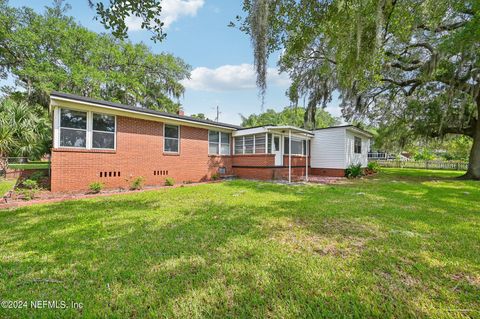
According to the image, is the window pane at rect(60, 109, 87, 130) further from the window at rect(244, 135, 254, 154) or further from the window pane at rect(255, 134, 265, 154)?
the window pane at rect(255, 134, 265, 154)

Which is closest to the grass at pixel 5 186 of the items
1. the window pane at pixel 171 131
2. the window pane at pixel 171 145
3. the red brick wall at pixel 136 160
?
the red brick wall at pixel 136 160

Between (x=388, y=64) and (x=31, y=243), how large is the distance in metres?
12.4

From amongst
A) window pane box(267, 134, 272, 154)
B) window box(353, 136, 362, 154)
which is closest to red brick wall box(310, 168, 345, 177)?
window box(353, 136, 362, 154)

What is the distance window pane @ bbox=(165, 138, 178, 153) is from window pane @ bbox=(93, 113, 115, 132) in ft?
7.67

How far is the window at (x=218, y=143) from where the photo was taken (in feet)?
39.7

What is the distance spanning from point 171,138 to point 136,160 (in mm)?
1965

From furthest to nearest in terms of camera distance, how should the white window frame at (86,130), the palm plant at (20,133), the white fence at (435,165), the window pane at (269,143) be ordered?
the white fence at (435,165) < the window pane at (269,143) < the palm plant at (20,133) < the white window frame at (86,130)

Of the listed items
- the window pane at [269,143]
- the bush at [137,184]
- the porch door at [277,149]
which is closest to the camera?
the bush at [137,184]

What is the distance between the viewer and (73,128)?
304 inches

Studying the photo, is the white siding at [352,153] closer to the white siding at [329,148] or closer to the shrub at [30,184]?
the white siding at [329,148]

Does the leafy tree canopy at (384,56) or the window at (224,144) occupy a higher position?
the leafy tree canopy at (384,56)

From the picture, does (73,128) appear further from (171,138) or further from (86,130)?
(171,138)

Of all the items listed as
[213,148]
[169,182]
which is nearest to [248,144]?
[213,148]

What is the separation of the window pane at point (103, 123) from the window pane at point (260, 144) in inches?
276
